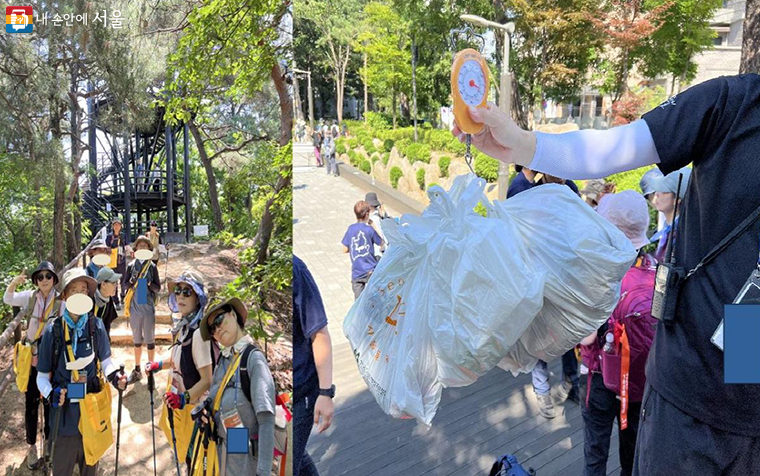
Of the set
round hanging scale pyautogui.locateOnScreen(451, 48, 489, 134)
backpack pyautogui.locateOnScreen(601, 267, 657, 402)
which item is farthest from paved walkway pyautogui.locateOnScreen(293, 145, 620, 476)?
round hanging scale pyautogui.locateOnScreen(451, 48, 489, 134)

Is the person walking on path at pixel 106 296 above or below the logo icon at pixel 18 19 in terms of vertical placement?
below

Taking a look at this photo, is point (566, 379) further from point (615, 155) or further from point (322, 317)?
point (615, 155)

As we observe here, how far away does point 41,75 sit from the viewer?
152 cm

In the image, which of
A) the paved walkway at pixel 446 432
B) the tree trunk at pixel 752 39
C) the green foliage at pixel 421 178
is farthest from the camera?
the green foliage at pixel 421 178

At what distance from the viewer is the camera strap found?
819 mm

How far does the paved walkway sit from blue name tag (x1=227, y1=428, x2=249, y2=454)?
Answer: 0.67 m

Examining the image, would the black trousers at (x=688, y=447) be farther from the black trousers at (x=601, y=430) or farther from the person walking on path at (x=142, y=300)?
the person walking on path at (x=142, y=300)

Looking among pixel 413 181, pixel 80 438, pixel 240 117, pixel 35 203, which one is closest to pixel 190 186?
pixel 240 117

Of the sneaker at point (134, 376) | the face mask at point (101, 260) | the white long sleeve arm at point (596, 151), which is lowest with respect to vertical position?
the sneaker at point (134, 376)

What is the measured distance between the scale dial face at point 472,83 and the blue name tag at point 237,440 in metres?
1.23

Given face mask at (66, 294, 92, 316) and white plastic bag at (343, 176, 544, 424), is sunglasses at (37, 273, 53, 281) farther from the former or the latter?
white plastic bag at (343, 176, 544, 424)

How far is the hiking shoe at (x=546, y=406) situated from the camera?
2.95 m

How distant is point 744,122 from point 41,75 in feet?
5.54

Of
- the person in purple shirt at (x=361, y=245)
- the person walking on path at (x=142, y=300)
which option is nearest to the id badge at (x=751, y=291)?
the person walking on path at (x=142, y=300)
